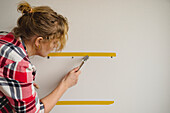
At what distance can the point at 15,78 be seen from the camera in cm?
54

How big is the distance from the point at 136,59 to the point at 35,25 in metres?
0.71

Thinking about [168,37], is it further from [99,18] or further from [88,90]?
[88,90]

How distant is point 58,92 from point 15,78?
0.27 m

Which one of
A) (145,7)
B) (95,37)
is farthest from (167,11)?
(95,37)

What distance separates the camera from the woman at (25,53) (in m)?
0.54

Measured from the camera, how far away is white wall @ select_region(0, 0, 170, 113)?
89cm

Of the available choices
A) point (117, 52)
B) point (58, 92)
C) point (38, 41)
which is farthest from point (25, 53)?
point (117, 52)

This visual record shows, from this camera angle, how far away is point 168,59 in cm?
94

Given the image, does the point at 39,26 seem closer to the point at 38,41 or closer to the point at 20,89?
the point at 38,41

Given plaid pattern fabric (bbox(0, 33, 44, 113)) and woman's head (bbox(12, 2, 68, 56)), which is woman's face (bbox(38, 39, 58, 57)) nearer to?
woman's head (bbox(12, 2, 68, 56))

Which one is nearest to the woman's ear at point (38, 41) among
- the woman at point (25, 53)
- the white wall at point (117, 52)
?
the woman at point (25, 53)

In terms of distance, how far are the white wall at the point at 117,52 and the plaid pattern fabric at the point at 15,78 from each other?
13.0 inches

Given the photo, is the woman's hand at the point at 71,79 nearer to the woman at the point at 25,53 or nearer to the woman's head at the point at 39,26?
the woman at the point at 25,53

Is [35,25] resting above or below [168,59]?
above
